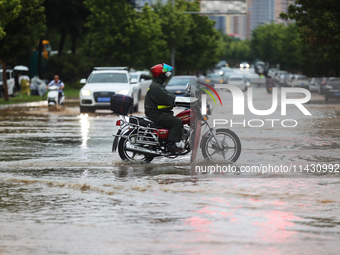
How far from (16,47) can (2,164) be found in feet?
→ 81.7

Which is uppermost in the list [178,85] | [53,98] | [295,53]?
[295,53]

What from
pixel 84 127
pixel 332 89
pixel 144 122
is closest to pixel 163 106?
pixel 144 122

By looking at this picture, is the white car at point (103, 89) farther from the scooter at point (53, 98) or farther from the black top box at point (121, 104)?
the black top box at point (121, 104)

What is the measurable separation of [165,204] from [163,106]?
3.92m

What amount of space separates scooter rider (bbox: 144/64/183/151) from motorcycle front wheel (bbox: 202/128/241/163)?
1.56ft

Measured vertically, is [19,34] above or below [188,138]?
above

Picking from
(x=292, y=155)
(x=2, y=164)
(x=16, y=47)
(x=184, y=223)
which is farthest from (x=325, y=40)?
(x=184, y=223)

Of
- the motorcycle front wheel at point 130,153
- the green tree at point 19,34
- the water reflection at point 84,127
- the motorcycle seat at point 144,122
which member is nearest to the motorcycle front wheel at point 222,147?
the motorcycle seat at point 144,122

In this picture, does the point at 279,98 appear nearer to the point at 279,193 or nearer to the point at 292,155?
the point at 292,155

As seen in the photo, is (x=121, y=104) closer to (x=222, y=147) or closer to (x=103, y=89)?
(x=222, y=147)

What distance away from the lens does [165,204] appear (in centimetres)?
816

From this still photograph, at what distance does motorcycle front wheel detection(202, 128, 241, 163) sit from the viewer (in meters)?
11.7

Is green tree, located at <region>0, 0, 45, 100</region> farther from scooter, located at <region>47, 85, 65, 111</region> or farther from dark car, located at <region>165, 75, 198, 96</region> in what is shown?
dark car, located at <region>165, 75, 198, 96</region>

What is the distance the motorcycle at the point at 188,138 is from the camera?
11.7 meters
